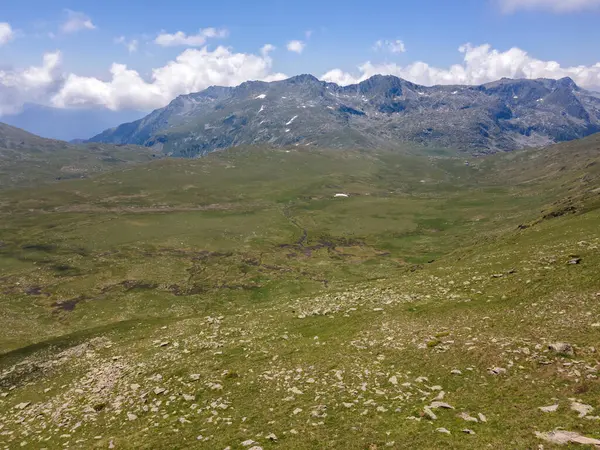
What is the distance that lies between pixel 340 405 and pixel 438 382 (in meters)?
6.43

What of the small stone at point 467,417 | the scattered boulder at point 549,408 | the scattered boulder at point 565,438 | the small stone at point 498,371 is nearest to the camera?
the scattered boulder at point 565,438

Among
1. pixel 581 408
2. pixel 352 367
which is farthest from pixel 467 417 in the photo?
pixel 352 367

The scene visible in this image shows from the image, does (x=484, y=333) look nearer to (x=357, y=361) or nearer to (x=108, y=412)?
(x=357, y=361)

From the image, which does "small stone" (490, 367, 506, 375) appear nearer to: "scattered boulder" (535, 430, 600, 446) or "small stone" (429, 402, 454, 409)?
"small stone" (429, 402, 454, 409)

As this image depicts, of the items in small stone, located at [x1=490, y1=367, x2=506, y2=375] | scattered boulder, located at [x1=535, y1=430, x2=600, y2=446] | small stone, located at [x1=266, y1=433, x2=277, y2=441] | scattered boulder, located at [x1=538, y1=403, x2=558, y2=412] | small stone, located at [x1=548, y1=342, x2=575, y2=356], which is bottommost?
small stone, located at [x1=266, y1=433, x2=277, y2=441]

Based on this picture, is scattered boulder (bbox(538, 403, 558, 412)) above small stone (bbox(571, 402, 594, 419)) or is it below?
below

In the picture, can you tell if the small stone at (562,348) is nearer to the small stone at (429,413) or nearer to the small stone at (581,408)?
the small stone at (581,408)

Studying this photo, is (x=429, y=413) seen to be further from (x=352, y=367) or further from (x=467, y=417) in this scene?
(x=352, y=367)

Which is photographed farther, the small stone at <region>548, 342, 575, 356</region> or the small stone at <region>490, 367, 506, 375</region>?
the small stone at <region>490, 367, 506, 375</region>

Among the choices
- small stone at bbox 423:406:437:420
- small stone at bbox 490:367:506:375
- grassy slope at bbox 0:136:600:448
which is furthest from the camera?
small stone at bbox 490:367:506:375

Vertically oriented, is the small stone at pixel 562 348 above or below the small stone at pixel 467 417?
above

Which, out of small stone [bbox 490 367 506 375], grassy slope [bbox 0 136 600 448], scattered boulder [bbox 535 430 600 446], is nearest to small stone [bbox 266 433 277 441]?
grassy slope [bbox 0 136 600 448]

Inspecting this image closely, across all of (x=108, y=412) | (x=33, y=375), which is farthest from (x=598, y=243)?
(x=33, y=375)

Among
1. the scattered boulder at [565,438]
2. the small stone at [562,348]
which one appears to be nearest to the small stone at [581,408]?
the scattered boulder at [565,438]
